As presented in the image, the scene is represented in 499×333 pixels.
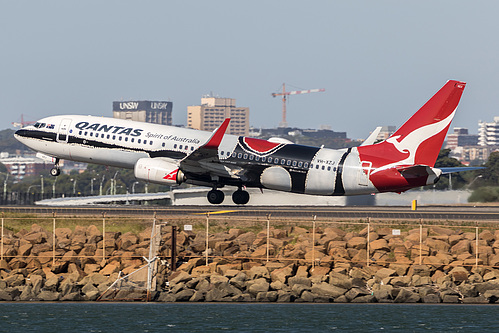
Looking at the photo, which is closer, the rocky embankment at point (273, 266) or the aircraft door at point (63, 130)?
the rocky embankment at point (273, 266)

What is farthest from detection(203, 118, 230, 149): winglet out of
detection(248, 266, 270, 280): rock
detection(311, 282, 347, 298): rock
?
detection(311, 282, 347, 298): rock

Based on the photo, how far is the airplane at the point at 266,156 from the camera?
64125 mm

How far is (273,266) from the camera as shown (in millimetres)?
50094

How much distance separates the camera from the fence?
51.5m

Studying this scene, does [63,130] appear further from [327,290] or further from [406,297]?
[406,297]

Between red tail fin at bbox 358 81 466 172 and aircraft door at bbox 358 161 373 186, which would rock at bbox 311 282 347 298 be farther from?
red tail fin at bbox 358 81 466 172

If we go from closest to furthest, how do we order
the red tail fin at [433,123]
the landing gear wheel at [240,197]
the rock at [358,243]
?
the rock at [358,243]
the red tail fin at [433,123]
the landing gear wheel at [240,197]

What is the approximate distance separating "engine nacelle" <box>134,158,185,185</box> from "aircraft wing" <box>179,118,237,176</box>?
0.69 m

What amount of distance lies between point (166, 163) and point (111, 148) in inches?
192

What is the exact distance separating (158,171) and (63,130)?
9.79m

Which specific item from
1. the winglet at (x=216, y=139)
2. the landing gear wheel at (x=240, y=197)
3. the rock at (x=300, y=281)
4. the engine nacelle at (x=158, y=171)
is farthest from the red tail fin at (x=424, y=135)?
the rock at (x=300, y=281)

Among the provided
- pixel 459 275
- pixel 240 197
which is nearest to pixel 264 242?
pixel 459 275

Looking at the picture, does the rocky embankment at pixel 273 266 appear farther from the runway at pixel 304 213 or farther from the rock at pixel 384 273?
the runway at pixel 304 213

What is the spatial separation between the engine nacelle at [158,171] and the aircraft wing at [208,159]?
0.69m
